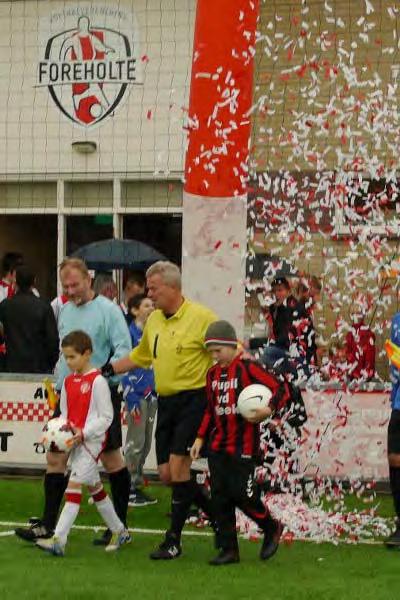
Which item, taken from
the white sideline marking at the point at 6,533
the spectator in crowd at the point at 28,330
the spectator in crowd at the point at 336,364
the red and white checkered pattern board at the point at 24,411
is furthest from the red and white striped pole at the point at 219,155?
the spectator in crowd at the point at 28,330

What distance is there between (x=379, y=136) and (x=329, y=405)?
109 inches

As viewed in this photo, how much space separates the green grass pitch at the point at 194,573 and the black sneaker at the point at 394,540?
0.06 m

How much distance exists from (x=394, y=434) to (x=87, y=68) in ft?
38.8

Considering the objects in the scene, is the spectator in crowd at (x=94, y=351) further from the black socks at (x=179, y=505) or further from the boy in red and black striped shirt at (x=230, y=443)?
the boy in red and black striped shirt at (x=230, y=443)

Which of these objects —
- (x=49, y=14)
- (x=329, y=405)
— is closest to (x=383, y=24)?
(x=329, y=405)

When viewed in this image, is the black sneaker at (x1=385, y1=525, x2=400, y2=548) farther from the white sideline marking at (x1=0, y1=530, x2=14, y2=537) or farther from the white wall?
the white wall

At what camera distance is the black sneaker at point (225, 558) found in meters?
8.79

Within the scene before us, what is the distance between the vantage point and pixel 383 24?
14.6 m

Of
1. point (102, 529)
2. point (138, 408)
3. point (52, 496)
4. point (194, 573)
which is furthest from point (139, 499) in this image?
point (194, 573)

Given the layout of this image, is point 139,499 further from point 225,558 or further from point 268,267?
point 225,558

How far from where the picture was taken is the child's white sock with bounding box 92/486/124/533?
9.33 m

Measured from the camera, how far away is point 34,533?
9469 mm

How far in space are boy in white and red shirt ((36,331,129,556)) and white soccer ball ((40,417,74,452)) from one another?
5cm

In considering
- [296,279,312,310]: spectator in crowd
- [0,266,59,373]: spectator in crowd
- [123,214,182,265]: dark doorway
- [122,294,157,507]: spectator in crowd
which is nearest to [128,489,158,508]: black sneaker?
[122,294,157,507]: spectator in crowd
